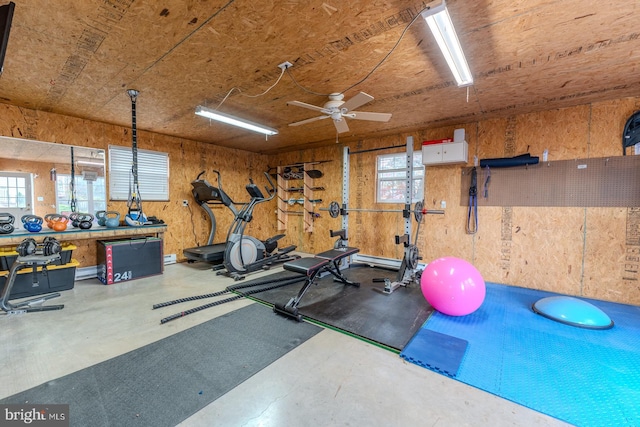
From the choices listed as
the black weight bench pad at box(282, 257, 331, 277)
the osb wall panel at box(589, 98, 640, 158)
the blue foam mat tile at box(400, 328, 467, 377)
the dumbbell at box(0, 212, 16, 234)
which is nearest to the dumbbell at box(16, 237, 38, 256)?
the dumbbell at box(0, 212, 16, 234)

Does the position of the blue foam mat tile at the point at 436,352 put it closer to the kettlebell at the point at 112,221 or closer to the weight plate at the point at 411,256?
the weight plate at the point at 411,256

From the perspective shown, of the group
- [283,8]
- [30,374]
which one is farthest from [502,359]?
[30,374]

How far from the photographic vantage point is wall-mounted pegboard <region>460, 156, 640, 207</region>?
355cm

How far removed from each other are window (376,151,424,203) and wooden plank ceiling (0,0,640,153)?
4.63 ft

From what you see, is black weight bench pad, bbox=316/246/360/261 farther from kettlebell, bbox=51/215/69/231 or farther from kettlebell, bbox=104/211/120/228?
kettlebell, bbox=51/215/69/231

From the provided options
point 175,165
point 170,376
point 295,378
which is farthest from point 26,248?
point 295,378

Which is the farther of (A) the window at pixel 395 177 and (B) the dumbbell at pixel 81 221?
(A) the window at pixel 395 177

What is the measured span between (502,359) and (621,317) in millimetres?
2261

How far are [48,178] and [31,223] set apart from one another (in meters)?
0.99

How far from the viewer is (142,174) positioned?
525 centimetres

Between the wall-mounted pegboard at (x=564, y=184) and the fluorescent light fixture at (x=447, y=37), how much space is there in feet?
8.18

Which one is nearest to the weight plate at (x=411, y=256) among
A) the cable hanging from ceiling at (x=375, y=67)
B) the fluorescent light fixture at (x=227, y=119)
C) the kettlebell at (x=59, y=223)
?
the cable hanging from ceiling at (x=375, y=67)

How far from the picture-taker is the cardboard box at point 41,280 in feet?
11.1

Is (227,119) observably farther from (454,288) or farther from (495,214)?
(495,214)
